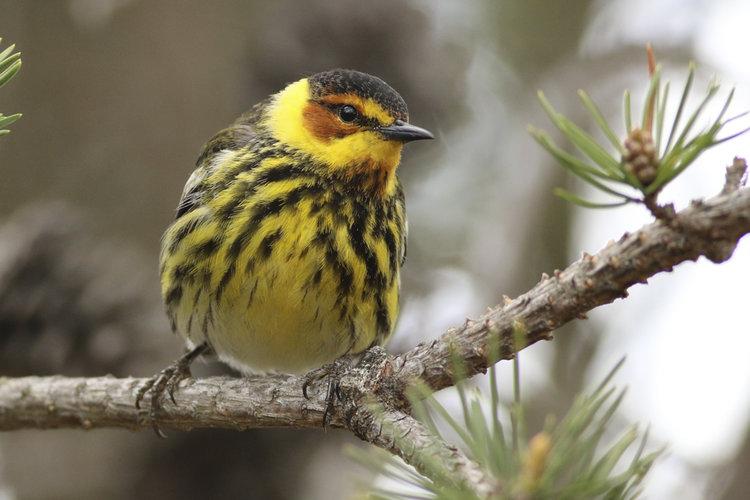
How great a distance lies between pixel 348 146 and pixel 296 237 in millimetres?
544

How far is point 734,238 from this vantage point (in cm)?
167

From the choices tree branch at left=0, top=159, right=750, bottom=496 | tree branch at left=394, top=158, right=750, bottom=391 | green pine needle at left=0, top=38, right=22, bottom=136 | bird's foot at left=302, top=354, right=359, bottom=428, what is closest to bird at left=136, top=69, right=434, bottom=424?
tree branch at left=0, top=159, right=750, bottom=496

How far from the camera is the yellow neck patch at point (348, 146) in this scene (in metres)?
3.63

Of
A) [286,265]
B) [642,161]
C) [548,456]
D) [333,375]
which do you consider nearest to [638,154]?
[642,161]

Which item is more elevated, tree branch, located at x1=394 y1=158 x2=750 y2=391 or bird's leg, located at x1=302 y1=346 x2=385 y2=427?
bird's leg, located at x1=302 y1=346 x2=385 y2=427

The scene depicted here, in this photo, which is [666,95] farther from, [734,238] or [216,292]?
[216,292]

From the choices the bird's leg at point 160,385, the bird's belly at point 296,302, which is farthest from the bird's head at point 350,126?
the bird's leg at point 160,385

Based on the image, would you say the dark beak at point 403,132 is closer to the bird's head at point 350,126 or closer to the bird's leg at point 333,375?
the bird's head at point 350,126

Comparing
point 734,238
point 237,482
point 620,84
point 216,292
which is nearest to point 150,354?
point 237,482

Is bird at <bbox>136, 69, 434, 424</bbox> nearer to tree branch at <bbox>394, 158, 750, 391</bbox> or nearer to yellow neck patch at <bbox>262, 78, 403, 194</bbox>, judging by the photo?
yellow neck patch at <bbox>262, 78, 403, 194</bbox>

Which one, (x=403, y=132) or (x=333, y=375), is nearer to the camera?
(x=333, y=375)

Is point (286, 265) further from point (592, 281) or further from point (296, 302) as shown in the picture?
point (592, 281)

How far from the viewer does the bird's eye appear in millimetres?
3785

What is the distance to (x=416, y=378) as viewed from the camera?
7.43ft
